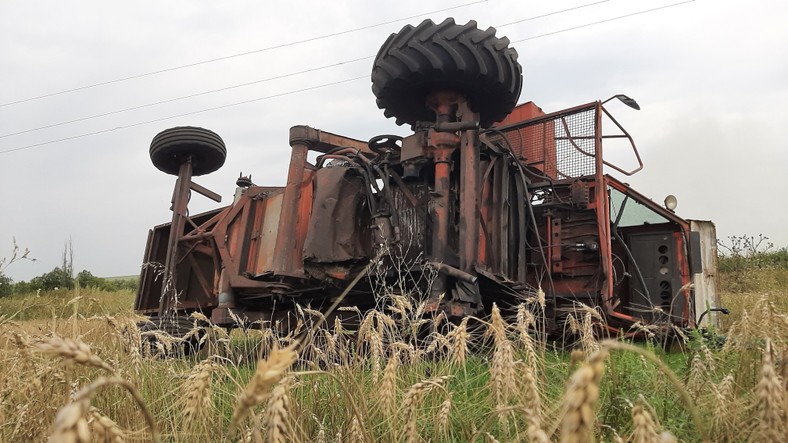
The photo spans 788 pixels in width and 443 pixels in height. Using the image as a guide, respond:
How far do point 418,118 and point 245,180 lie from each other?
9.29 feet

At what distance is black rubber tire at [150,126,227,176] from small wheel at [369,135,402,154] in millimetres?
2036

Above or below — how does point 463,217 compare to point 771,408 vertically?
above

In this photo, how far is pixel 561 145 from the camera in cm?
600

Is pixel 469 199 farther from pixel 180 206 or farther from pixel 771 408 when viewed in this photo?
pixel 771 408

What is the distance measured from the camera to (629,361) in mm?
3182

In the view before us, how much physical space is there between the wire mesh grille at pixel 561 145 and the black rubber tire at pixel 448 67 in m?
0.67

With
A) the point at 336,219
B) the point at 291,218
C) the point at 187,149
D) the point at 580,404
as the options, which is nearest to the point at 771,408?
the point at 580,404

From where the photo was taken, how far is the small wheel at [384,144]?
18.7 ft

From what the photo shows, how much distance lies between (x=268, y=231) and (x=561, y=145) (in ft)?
10.3

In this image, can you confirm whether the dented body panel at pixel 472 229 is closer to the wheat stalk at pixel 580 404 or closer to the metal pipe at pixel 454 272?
the metal pipe at pixel 454 272

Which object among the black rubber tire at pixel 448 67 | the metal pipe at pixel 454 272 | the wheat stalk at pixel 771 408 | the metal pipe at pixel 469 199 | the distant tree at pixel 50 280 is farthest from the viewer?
the distant tree at pixel 50 280

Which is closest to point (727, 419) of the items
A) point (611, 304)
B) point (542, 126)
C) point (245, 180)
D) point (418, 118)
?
point (611, 304)

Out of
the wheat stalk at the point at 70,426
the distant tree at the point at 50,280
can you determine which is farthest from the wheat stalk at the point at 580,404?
the distant tree at the point at 50,280

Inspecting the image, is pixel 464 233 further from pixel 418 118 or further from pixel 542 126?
pixel 542 126
